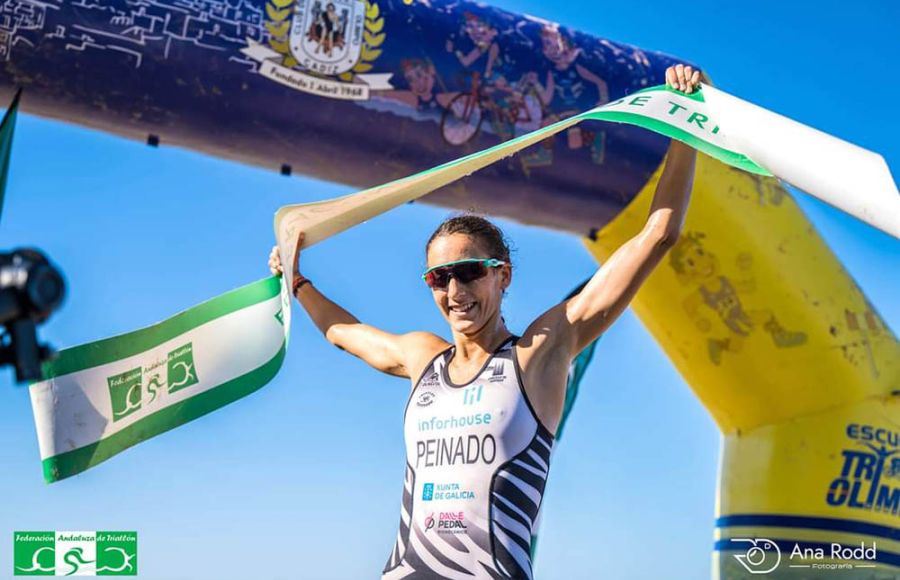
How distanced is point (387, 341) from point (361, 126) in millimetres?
2185

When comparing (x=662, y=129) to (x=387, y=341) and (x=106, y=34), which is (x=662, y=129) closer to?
(x=387, y=341)

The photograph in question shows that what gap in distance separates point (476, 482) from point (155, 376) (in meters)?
1.47

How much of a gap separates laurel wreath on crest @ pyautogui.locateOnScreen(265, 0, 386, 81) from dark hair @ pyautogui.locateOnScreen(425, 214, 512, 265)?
7.41ft

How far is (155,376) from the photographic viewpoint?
3.31 metres

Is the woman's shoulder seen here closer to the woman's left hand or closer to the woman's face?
the woman's face

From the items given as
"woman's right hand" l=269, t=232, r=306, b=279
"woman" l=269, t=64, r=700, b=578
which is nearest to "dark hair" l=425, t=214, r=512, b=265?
"woman" l=269, t=64, r=700, b=578

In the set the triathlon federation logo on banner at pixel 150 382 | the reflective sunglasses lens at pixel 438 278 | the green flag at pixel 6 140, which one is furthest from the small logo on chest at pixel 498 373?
the green flag at pixel 6 140

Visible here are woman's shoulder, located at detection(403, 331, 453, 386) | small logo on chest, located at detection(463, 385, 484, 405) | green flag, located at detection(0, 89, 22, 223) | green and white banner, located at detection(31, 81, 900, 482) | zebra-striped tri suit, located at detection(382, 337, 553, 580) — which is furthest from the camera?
green flag, located at detection(0, 89, 22, 223)

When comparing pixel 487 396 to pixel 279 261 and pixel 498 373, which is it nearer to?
pixel 498 373

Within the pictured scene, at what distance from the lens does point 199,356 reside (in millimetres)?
3334

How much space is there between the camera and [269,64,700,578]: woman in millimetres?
2223

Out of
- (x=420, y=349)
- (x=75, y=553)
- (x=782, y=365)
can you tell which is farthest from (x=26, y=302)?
(x=782, y=365)

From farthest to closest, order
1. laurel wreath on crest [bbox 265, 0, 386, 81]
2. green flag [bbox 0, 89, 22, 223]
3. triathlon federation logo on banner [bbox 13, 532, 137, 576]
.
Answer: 1. laurel wreath on crest [bbox 265, 0, 386, 81]
2. triathlon federation logo on banner [bbox 13, 532, 137, 576]
3. green flag [bbox 0, 89, 22, 223]

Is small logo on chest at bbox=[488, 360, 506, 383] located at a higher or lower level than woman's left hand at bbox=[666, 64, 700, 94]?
lower
